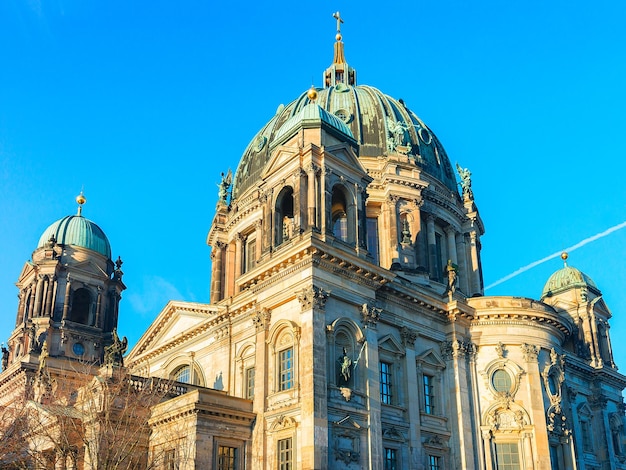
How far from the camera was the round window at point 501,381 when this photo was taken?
38.7 meters

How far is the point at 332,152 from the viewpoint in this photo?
3522 cm

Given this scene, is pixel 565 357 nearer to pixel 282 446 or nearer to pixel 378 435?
pixel 378 435

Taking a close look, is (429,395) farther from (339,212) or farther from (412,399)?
(339,212)

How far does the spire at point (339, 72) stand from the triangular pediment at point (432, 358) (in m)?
31.8

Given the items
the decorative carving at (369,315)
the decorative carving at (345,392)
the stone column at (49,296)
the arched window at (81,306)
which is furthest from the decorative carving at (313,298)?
the arched window at (81,306)

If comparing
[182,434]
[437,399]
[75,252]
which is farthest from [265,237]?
[75,252]

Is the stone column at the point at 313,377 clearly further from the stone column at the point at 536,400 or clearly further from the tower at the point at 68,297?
the tower at the point at 68,297

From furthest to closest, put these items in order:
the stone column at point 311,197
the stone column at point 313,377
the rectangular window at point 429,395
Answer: the rectangular window at point 429,395 → the stone column at point 311,197 → the stone column at point 313,377

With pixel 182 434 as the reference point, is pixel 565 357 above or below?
above

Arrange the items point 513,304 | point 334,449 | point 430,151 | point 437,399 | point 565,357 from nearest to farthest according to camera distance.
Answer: point 334,449
point 437,399
point 513,304
point 565,357
point 430,151

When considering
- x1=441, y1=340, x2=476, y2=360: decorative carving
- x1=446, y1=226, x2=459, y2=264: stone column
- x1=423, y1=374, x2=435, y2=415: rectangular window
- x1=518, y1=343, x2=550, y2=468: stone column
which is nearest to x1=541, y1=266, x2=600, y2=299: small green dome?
x1=446, y1=226, x2=459, y2=264: stone column

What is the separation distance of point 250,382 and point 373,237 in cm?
1497

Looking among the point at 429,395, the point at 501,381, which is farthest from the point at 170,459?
the point at 501,381

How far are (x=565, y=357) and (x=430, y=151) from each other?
17.4 m
